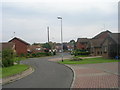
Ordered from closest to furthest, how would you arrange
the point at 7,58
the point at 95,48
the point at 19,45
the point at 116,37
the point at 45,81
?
the point at 45,81 < the point at 7,58 < the point at 116,37 < the point at 95,48 < the point at 19,45

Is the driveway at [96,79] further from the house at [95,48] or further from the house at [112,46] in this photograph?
the house at [95,48]

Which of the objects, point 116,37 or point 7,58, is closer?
point 7,58

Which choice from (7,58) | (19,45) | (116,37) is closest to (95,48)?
(116,37)

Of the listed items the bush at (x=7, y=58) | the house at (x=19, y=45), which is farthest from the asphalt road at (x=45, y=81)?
the house at (x=19, y=45)

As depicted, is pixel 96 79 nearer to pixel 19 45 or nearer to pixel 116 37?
pixel 116 37

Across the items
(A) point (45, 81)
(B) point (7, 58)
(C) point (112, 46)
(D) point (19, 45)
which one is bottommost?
(A) point (45, 81)

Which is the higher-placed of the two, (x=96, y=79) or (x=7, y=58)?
(x=7, y=58)

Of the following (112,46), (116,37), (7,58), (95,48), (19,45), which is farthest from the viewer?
(19,45)

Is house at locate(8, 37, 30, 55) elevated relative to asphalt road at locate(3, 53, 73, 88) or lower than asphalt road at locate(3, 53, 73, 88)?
elevated

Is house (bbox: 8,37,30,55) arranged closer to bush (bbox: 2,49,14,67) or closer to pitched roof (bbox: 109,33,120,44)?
pitched roof (bbox: 109,33,120,44)

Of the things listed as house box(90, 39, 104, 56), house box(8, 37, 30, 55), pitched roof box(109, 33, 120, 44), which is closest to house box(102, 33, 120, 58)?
pitched roof box(109, 33, 120, 44)

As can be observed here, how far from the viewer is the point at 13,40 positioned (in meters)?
59.9

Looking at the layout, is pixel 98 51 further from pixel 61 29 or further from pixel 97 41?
pixel 61 29

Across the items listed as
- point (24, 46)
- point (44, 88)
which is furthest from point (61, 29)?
point (24, 46)
